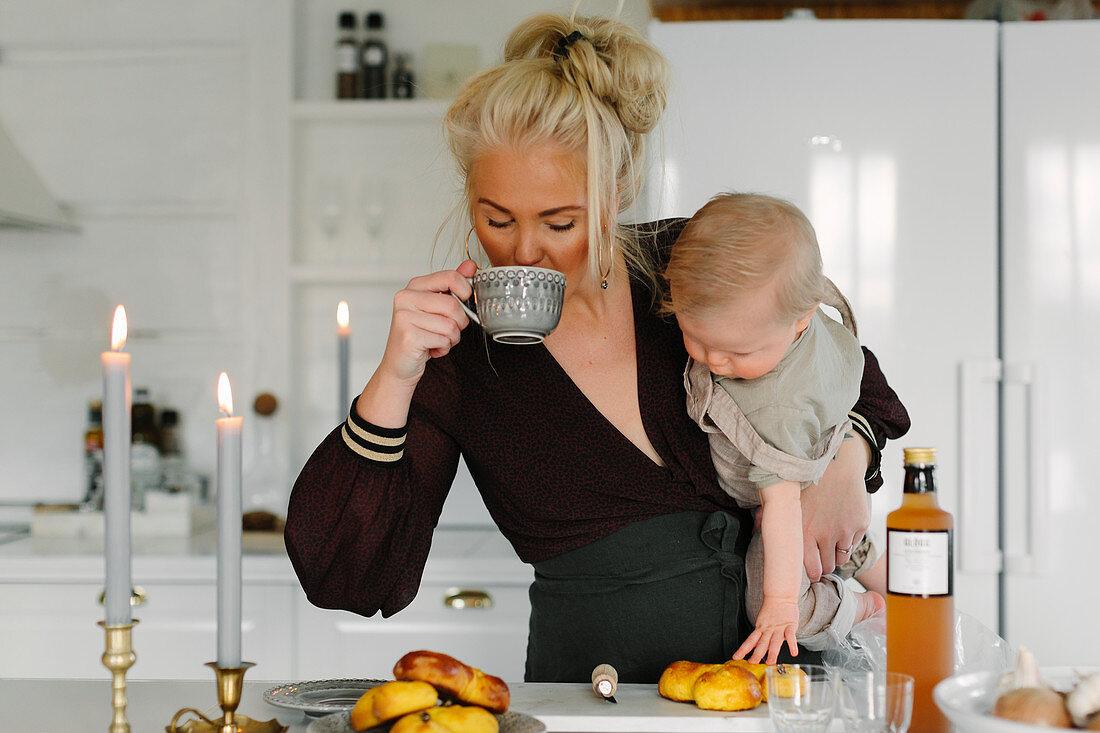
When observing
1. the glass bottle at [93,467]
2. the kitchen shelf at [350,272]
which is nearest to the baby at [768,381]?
the kitchen shelf at [350,272]

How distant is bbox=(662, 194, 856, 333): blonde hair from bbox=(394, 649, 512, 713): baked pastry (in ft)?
1.61

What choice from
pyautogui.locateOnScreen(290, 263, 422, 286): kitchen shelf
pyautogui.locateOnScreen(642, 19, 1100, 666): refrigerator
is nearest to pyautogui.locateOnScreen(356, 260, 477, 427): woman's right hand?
pyautogui.locateOnScreen(642, 19, 1100, 666): refrigerator

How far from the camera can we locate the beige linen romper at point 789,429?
109 cm

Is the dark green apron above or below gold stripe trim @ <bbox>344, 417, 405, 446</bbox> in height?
below

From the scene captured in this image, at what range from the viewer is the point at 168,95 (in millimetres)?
2678

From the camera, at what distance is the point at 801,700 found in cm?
72

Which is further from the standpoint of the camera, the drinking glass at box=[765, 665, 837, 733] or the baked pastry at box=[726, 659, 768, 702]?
the baked pastry at box=[726, 659, 768, 702]

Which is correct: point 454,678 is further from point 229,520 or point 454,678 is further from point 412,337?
point 412,337

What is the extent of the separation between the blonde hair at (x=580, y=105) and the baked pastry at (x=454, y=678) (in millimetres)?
494

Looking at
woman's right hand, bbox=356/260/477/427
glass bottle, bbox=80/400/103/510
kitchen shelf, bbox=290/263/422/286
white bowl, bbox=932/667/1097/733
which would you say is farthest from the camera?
kitchen shelf, bbox=290/263/422/286

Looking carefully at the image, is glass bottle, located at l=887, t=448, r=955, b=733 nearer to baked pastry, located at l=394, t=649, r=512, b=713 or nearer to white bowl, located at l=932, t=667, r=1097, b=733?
white bowl, located at l=932, t=667, r=1097, b=733

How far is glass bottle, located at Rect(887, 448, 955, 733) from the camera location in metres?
0.80

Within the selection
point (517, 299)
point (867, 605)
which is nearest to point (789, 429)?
point (867, 605)

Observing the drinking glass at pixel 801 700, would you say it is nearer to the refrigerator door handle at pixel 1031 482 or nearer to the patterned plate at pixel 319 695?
the patterned plate at pixel 319 695
